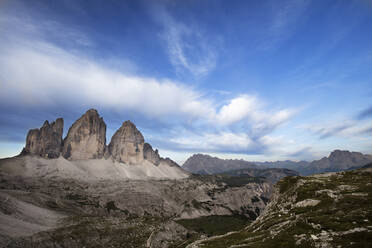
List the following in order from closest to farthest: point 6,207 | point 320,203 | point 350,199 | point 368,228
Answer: point 368,228
point 350,199
point 320,203
point 6,207

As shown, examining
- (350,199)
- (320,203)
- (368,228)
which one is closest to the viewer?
(368,228)

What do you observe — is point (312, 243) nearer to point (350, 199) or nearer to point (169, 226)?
point (350, 199)

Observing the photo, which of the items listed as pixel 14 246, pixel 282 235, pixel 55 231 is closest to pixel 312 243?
pixel 282 235

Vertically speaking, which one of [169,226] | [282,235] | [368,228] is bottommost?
[169,226]

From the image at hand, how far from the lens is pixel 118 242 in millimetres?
145500

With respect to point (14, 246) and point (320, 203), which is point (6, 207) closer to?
point (14, 246)

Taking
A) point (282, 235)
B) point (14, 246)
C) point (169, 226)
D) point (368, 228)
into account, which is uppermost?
point (368, 228)

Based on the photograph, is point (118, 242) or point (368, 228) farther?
point (118, 242)

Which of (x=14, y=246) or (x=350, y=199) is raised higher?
(x=350, y=199)

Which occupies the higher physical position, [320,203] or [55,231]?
[320,203]

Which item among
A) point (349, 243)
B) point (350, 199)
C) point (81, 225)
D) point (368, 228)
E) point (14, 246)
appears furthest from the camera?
point (81, 225)

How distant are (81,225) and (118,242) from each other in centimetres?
3748

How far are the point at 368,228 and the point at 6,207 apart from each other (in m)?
236

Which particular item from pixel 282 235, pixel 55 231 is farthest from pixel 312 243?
pixel 55 231
